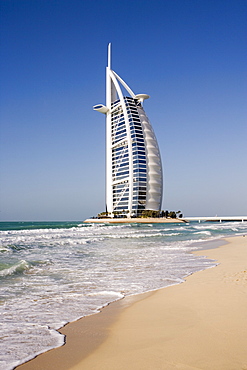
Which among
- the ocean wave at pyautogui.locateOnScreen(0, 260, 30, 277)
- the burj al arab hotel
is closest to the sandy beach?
the ocean wave at pyautogui.locateOnScreen(0, 260, 30, 277)

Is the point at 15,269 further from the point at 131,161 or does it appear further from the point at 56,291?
the point at 131,161

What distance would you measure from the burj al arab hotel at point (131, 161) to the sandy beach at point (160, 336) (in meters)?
84.4

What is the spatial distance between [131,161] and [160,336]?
89.7 m

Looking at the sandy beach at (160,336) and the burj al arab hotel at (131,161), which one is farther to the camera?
the burj al arab hotel at (131,161)

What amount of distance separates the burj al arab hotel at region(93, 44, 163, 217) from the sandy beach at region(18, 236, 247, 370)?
84.4 m

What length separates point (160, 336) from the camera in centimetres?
361

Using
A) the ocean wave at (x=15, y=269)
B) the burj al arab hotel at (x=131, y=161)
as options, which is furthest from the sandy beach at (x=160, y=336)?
the burj al arab hotel at (x=131, y=161)

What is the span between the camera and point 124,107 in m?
97.7

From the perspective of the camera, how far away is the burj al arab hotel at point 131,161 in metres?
92.8

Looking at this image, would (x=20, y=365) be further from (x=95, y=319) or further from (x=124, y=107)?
(x=124, y=107)

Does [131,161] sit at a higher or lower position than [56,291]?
higher

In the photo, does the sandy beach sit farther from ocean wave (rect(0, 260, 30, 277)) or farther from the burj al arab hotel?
the burj al arab hotel

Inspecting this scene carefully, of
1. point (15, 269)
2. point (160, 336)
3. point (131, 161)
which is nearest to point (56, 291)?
point (15, 269)

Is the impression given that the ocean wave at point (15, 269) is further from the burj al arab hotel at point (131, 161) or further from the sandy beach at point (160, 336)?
the burj al arab hotel at point (131, 161)
